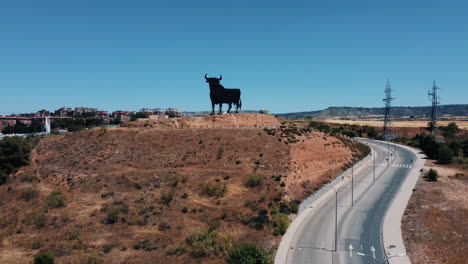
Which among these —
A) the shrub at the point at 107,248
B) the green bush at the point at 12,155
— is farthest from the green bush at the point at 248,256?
the green bush at the point at 12,155

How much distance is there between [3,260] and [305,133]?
174ft

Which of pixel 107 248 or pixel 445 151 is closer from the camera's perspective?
pixel 107 248

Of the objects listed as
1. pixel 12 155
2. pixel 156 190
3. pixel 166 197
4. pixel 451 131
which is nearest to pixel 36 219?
pixel 166 197

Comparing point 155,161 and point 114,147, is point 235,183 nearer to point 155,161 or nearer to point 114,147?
point 155,161

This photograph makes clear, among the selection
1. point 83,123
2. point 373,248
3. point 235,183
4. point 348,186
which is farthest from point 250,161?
point 83,123

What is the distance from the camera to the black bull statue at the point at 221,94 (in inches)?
A: 2367

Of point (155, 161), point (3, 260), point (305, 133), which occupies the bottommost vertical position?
point (3, 260)

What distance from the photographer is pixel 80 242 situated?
2908cm

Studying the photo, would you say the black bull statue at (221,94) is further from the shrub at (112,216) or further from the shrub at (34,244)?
the shrub at (34,244)

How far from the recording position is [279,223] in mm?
32562

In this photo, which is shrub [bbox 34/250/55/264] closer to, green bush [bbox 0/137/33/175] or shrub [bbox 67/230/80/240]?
shrub [bbox 67/230/80/240]

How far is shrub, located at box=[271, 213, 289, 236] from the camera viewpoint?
31.7 meters

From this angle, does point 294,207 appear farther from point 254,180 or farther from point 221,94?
point 221,94

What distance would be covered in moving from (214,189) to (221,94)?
22.9 meters
